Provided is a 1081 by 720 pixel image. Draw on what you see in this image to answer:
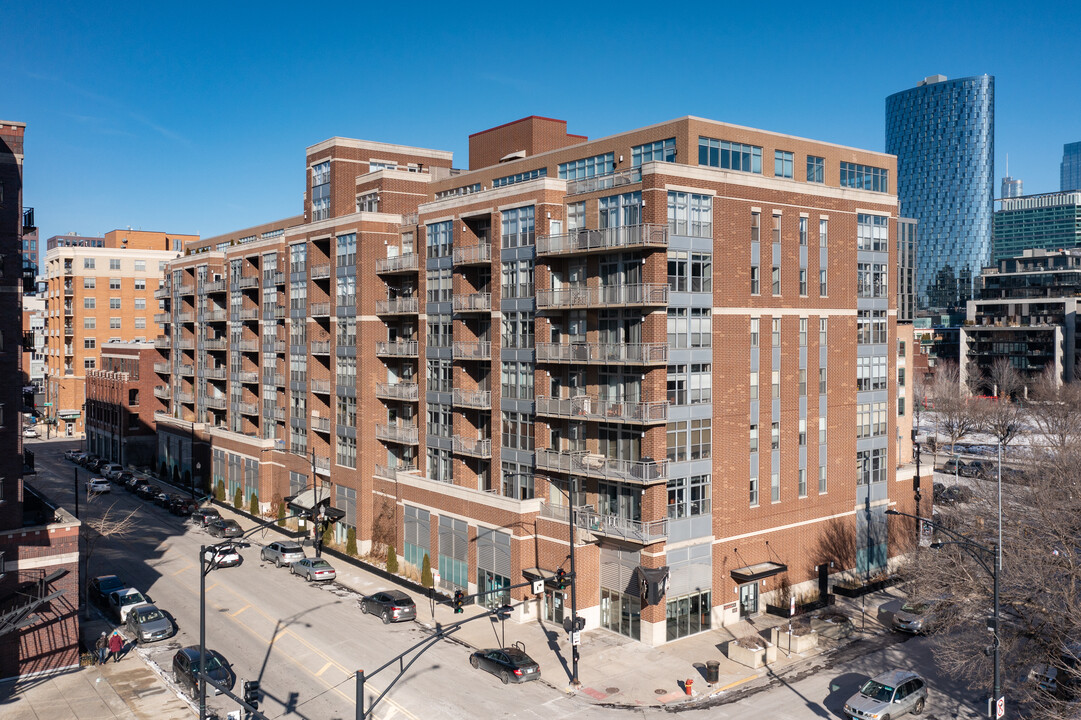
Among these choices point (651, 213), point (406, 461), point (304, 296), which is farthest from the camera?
point (304, 296)

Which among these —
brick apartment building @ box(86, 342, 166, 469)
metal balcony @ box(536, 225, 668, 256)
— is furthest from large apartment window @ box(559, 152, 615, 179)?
brick apartment building @ box(86, 342, 166, 469)

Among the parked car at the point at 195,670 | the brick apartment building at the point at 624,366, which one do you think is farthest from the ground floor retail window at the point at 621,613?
the parked car at the point at 195,670

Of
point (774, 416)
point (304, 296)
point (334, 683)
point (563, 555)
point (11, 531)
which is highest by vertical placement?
point (304, 296)

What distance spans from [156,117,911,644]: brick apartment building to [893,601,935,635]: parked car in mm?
5344

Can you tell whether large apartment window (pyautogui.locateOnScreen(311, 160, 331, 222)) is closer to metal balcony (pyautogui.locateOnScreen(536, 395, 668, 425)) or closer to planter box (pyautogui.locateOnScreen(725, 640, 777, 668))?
metal balcony (pyautogui.locateOnScreen(536, 395, 668, 425))

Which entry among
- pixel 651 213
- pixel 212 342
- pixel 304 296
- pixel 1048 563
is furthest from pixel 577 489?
pixel 212 342

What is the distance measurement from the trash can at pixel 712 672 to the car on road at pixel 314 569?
86.1ft

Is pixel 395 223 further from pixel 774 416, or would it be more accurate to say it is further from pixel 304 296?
pixel 774 416

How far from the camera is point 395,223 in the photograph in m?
62.3

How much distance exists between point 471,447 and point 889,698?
1097 inches

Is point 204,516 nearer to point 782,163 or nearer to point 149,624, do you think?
point 149,624

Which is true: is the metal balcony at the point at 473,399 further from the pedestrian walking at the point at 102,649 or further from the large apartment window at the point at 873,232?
the large apartment window at the point at 873,232

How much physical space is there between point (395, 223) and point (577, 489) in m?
26.4

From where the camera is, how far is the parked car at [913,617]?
4356cm
